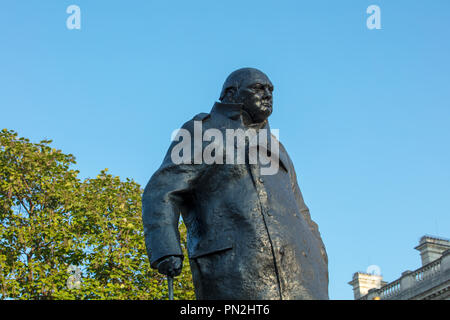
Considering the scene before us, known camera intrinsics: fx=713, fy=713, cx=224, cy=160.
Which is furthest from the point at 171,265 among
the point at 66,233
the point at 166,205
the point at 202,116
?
the point at 66,233

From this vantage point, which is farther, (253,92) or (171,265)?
(253,92)

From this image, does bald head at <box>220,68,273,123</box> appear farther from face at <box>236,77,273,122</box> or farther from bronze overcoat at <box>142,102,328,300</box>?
bronze overcoat at <box>142,102,328,300</box>

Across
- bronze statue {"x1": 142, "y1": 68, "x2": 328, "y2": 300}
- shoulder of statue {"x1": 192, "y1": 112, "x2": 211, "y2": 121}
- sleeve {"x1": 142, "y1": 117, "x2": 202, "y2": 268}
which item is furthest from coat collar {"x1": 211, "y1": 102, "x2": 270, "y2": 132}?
sleeve {"x1": 142, "y1": 117, "x2": 202, "y2": 268}

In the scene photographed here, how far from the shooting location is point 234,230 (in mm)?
5285

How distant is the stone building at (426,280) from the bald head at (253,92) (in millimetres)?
30850

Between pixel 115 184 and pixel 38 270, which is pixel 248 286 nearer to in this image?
pixel 38 270

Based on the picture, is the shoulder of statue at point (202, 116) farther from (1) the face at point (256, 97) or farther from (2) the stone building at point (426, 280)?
(2) the stone building at point (426, 280)

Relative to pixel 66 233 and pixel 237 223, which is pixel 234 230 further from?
pixel 66 233

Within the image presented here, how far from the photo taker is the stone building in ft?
116

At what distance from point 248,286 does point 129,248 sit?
20.1 m

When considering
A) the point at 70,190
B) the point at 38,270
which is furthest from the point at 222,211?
the point at 70,190

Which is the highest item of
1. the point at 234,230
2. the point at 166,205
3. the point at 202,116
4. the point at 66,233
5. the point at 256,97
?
the point at 66,233

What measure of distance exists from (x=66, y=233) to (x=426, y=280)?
2052 centimetres

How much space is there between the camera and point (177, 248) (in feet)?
17.0
